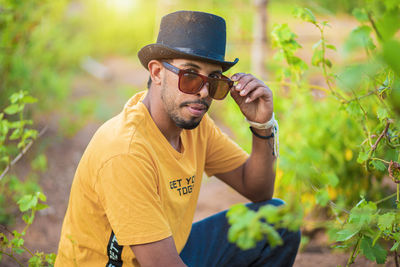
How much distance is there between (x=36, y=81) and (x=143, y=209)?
13.1 feet

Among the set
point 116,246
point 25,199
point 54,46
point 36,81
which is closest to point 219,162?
point 116,246

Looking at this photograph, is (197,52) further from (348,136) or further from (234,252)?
(348,136)

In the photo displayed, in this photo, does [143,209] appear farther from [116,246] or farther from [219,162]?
[219,162]

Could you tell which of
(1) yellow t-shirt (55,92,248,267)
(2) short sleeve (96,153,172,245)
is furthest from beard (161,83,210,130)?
(2) short sleeve (96,153,172,245)

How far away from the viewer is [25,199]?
2.20m

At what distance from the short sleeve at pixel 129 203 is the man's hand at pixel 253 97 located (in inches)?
32.7

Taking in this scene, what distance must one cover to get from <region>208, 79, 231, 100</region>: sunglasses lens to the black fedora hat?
4.4 inches

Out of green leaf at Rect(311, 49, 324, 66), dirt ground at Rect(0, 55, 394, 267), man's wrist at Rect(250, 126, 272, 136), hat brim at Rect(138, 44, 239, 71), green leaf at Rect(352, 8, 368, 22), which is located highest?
green leaf at Rect(352, 8, 368, 22)

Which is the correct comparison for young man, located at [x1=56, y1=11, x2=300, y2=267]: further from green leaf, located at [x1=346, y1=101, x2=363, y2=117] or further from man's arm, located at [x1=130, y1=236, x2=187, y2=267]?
green leaf, located at [x1=346, y1=101, x2=363, y2=117]

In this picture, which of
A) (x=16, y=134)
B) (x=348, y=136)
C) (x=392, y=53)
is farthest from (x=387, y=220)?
(x=16, y=134)

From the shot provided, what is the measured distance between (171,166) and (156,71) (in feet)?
1.86

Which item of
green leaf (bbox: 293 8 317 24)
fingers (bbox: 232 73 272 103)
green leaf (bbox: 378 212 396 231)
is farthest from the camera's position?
fingers (bbox: 232 73 272 103)

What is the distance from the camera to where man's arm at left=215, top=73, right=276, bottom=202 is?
7.94 feet

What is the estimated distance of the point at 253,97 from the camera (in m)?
2.41
